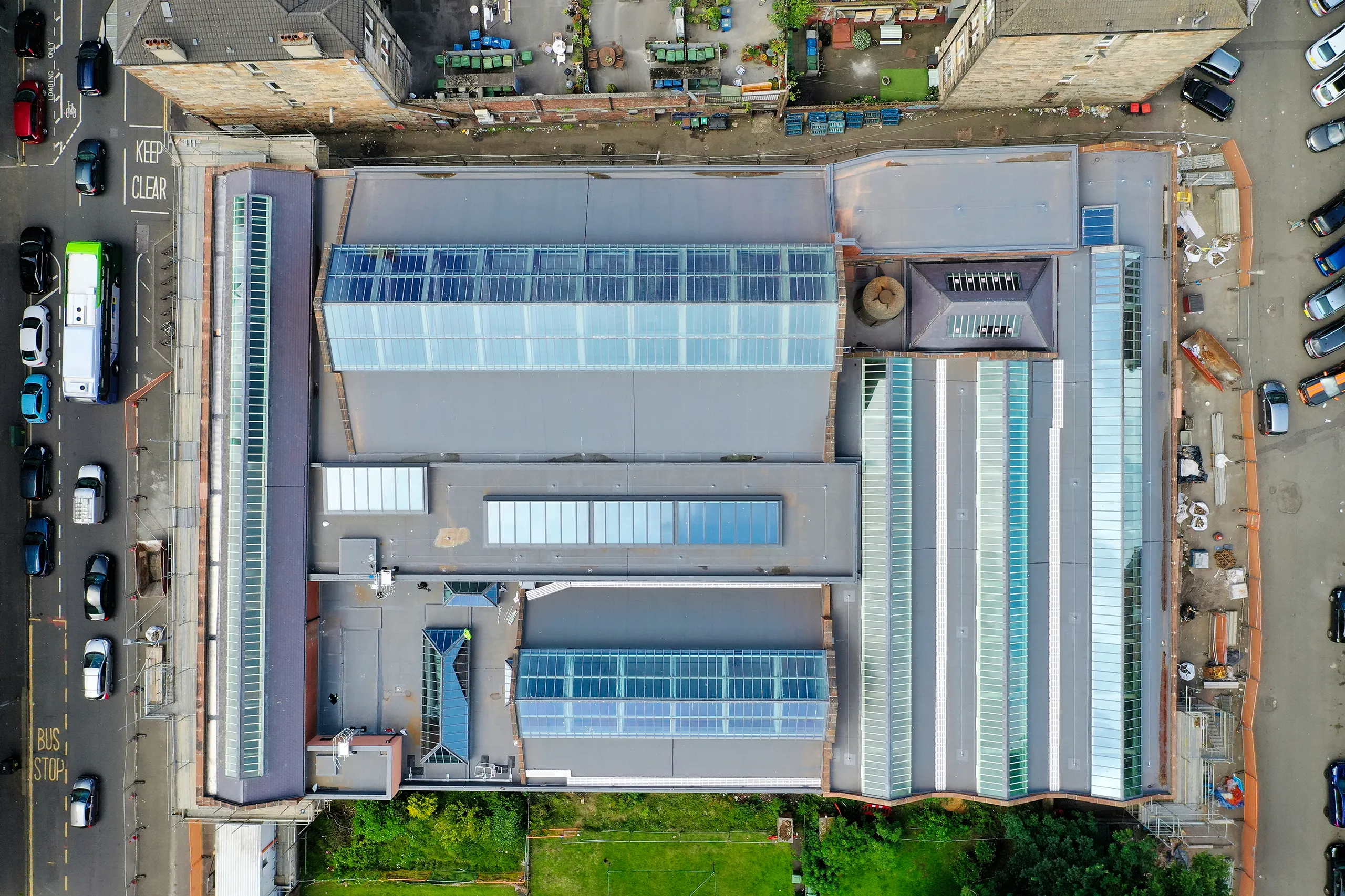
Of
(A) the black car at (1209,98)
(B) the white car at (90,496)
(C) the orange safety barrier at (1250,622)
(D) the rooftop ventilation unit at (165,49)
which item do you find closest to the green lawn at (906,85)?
(A) the black car at (1209,98)

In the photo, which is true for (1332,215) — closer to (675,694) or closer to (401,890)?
(675,694)

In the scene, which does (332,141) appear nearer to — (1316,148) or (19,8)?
(19,8)

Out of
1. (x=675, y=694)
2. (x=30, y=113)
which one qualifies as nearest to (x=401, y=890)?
(x=675, y=694)

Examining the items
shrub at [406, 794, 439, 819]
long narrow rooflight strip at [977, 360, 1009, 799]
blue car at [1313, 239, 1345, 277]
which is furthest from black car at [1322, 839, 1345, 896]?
shrub at [406, 794, 439, 819]

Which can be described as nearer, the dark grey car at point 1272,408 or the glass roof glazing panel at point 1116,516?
the glass roof glazing panel at point 1116,516

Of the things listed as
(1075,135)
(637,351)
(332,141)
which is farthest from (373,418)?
(1075,135)

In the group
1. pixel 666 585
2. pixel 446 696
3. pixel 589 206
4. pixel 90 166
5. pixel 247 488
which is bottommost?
pixel 446 696

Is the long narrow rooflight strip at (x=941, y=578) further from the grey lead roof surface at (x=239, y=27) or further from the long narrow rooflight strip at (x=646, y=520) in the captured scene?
the grey lead roof surface at (x=239, y=27)
